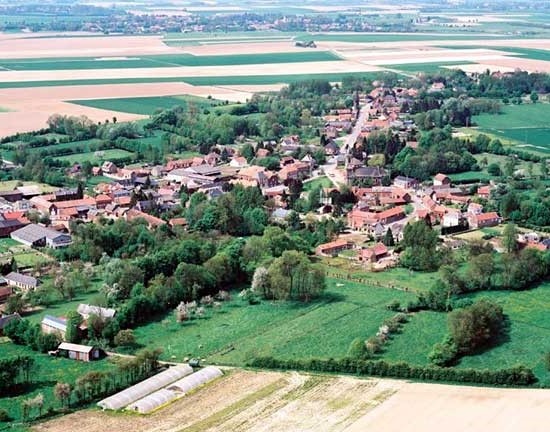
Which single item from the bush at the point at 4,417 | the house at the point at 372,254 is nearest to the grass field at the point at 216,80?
the house at the point at 372,254

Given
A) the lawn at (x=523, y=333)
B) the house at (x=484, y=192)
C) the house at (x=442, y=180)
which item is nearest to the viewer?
the lawn at (x=523, y=333)

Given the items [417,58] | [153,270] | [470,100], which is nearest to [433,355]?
[153,270]

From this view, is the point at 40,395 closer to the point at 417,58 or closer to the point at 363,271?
the point at 363,271

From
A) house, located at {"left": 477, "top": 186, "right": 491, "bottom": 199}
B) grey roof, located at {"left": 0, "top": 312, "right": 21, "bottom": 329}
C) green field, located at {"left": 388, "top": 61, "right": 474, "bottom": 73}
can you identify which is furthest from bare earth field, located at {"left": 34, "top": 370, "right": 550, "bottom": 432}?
green field, located at {"left": 388, "top": 61, "right": 474, "bottom": 73}

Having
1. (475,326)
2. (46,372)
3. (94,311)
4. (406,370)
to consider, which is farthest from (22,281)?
(475,326)

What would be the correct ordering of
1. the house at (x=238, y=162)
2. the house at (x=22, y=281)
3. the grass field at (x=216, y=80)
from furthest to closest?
the grass field at (x=216, y=80)
the house at (x=238, y=162)
the house at (x=22, y=281)

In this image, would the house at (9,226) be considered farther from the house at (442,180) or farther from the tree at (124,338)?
the house at (442,180)

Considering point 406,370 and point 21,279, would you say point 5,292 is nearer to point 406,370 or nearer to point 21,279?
point 21,279

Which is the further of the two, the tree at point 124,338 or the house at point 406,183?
the house at point 406,183
